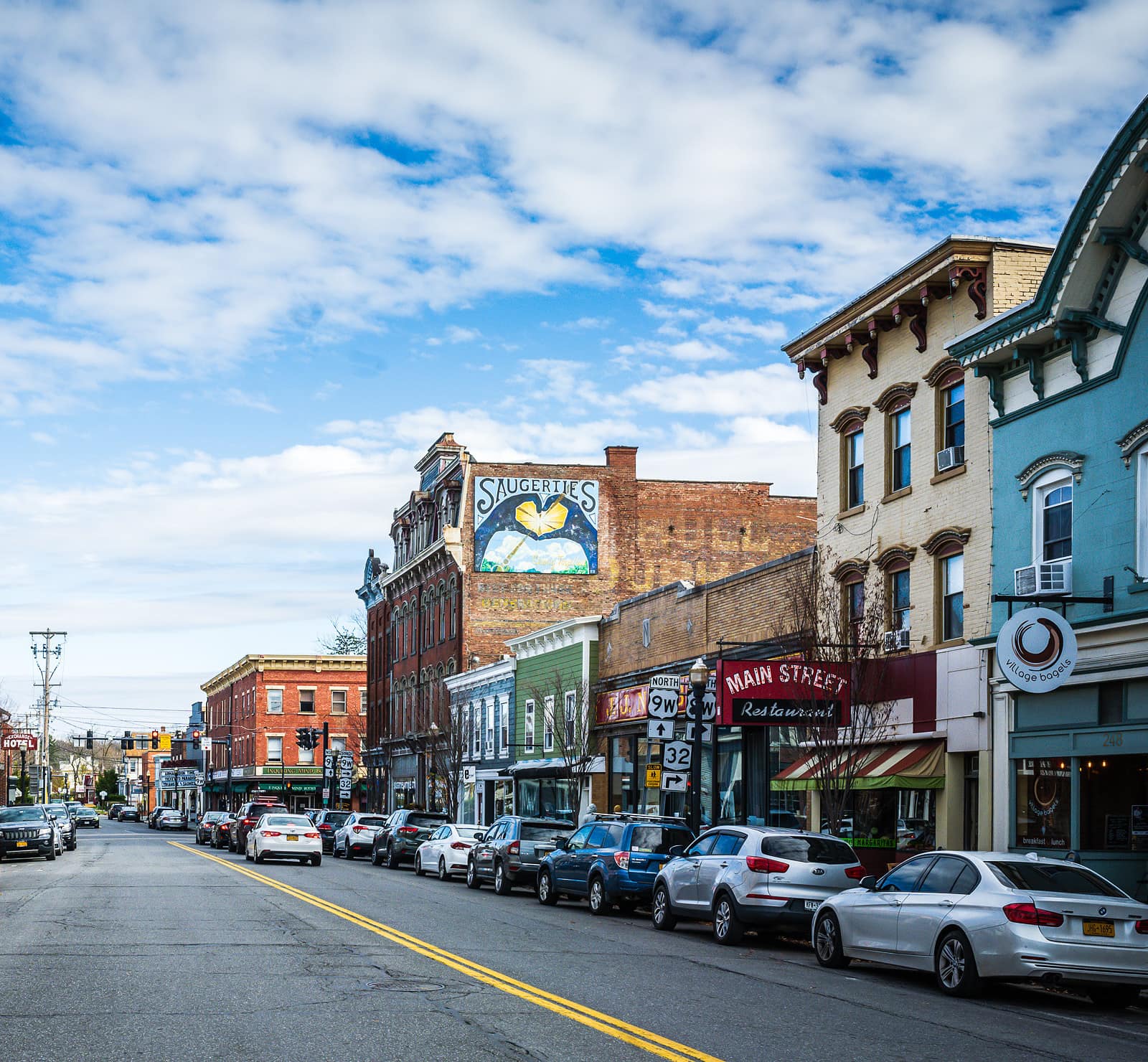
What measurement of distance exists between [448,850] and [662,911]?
14.5 metres

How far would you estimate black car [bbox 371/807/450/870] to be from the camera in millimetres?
41750

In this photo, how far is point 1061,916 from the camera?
1335cm

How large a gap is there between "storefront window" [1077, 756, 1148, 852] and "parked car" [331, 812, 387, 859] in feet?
92.5

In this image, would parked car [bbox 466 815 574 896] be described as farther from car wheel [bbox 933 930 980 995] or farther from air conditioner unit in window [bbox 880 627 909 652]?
car wheel [bbox 933 930 980 995]

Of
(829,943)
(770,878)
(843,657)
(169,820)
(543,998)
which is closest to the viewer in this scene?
(543,998)

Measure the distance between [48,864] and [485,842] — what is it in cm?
1479

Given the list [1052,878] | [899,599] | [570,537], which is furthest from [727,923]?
[570,537]

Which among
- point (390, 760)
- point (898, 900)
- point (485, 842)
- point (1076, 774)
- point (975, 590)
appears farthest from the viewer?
point (390, 760)

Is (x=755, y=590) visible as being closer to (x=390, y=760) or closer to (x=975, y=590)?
(x=975, y=590)

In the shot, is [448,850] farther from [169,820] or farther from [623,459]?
[169,820]

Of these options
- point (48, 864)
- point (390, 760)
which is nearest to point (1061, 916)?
point (48, 864)

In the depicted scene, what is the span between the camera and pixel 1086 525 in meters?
22.1

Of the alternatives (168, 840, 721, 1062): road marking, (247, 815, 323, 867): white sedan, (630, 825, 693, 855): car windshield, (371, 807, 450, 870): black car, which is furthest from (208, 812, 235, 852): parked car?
(168, 840, 721, 1062): road marking

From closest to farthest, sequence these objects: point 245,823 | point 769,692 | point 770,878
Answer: point 770,878
point 769,692
point 245,823
